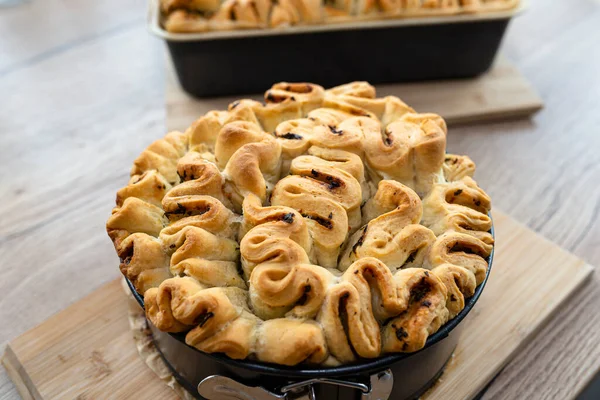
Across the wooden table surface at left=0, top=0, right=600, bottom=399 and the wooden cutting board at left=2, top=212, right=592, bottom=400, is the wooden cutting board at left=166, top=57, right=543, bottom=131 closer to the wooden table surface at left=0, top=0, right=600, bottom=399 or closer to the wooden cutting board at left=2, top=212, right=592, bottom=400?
the wooden table surface at left=0, top=0, right=600, bottom=399

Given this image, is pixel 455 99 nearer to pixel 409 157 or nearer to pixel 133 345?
pixel 409 157

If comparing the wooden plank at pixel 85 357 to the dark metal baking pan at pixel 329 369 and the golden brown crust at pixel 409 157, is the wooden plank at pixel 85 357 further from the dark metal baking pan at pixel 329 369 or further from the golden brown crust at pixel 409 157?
the golden brown crust at pixel 409 157

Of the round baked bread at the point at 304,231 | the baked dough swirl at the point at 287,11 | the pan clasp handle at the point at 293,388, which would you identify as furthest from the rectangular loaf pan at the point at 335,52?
the pan clasp handle at the point at 293,388

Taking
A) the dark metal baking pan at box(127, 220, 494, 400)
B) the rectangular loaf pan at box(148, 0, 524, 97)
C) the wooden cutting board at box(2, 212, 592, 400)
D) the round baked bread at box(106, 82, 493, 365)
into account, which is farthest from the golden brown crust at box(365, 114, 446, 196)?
the rectangular loaf pan at box(148, 0, 524, 97)

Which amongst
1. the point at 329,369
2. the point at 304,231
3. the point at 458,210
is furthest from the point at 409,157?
the point at 329,369

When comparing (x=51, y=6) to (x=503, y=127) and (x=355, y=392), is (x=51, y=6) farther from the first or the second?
(x=355, y=392)

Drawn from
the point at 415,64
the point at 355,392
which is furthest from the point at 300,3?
the point at 355,392

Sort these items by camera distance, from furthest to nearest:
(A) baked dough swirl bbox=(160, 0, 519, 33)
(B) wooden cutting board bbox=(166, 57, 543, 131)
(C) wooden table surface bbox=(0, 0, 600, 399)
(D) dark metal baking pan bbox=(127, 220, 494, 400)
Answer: (B) wooden cutting board bbox=(166, 57, 543, 131) < (A) baked dough swirl bbox=(160, 0, 519, 33) < (C) wooden table surface bbox=(0, 0, 600, 399) < (D) dark metal baking pan bbox=(127, 220, 494, 400)
